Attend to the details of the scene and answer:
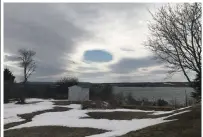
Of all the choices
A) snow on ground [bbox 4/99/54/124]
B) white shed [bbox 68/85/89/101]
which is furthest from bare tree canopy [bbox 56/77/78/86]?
snow on ground [bbox 4/99/54/124]

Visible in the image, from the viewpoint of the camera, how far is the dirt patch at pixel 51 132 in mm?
10906

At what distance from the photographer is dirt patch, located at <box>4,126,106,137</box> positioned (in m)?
10.9

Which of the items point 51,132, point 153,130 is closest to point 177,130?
point 153,130

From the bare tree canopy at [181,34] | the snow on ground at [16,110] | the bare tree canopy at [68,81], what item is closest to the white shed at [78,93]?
the bare tree canopy at [68,81]

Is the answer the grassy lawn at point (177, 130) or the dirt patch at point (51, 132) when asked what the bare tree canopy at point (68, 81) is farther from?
the grassy lawn at point (177, 130)

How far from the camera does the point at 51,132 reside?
11.5 meters

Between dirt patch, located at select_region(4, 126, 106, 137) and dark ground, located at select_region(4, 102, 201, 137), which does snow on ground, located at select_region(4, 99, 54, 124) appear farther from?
dark ground, located at select_region(4, 102, 201, 137)

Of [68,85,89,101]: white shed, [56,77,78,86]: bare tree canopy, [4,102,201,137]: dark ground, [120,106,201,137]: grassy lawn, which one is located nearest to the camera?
[120,106,201,137]: grassy lawn

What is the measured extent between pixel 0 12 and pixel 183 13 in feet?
33.7

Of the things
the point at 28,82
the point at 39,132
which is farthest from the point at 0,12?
the point at 28,82

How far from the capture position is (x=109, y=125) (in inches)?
486

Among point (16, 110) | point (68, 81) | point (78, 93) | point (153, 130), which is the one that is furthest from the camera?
point (68, 81)

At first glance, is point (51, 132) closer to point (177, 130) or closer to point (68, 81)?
point (177, 130)

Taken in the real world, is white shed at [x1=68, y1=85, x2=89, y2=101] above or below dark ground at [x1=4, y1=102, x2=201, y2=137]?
above
